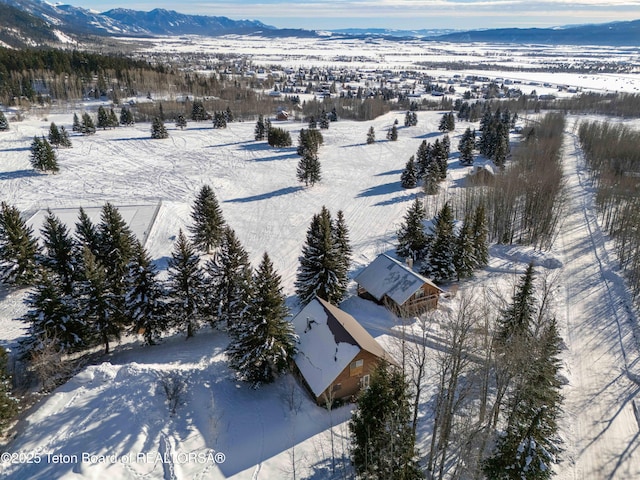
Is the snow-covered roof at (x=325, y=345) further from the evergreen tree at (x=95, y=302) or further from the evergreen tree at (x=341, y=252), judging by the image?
the evergreen tree at (x=95, y=302)

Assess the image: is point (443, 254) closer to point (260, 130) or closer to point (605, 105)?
point (260, 130)

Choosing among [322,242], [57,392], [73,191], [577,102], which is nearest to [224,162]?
[73,191]

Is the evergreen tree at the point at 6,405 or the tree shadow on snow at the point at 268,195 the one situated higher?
the evergreen tree at the point at 6,405

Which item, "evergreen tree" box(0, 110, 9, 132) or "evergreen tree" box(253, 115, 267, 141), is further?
"evergreen tree" box(253, 115, 267, 141)

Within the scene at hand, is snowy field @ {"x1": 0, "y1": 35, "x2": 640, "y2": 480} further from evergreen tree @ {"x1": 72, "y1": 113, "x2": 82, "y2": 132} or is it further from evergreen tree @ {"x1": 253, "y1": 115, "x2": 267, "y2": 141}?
evergreen tree @ {"x1": 253, "y1": 115, "x2": 267, "y2": 141}

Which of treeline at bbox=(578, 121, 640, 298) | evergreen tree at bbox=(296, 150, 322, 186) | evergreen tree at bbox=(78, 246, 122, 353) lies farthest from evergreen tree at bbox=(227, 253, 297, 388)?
evergreen tree at bbox=(296, 150, 322, 186)

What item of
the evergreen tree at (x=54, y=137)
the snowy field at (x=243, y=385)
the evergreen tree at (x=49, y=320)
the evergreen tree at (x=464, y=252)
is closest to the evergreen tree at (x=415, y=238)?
the evergreen tree at (x=464, y=252)
